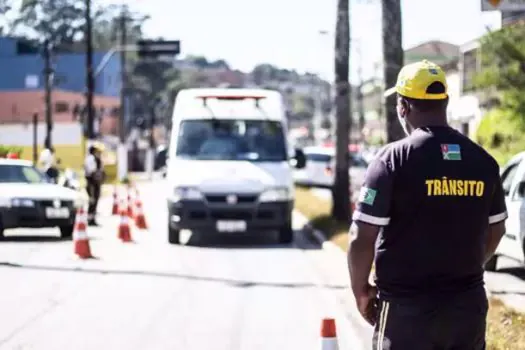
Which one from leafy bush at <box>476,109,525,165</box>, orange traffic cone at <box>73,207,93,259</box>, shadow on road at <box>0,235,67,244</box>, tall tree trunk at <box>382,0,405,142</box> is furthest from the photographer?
leafy bush at <box>476,109,525,165</box>

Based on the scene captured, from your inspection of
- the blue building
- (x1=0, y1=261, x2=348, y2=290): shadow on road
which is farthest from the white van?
the blue building

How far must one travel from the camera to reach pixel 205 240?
22.5 metres

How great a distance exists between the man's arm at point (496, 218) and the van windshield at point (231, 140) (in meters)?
16.2

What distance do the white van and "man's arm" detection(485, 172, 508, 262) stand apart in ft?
50.7

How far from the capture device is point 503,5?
12.4m

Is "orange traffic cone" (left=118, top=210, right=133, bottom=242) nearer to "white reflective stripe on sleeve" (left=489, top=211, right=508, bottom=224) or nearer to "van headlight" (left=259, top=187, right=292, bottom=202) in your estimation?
"van headlight" (left=259, top=187, right=292, bottom=202)

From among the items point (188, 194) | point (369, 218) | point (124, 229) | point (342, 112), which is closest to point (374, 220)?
point (369, 218)

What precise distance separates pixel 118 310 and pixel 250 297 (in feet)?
6.37

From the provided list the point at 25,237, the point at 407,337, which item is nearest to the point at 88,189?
the point at 25,237

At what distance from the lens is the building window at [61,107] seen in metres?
84.7

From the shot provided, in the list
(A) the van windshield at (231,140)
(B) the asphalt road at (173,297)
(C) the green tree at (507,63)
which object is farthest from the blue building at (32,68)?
(B) the asphalt road at (173,297)

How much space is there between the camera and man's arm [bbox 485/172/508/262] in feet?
16.4

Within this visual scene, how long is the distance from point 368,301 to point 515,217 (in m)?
10.6

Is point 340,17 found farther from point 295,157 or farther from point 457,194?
point 457,194
